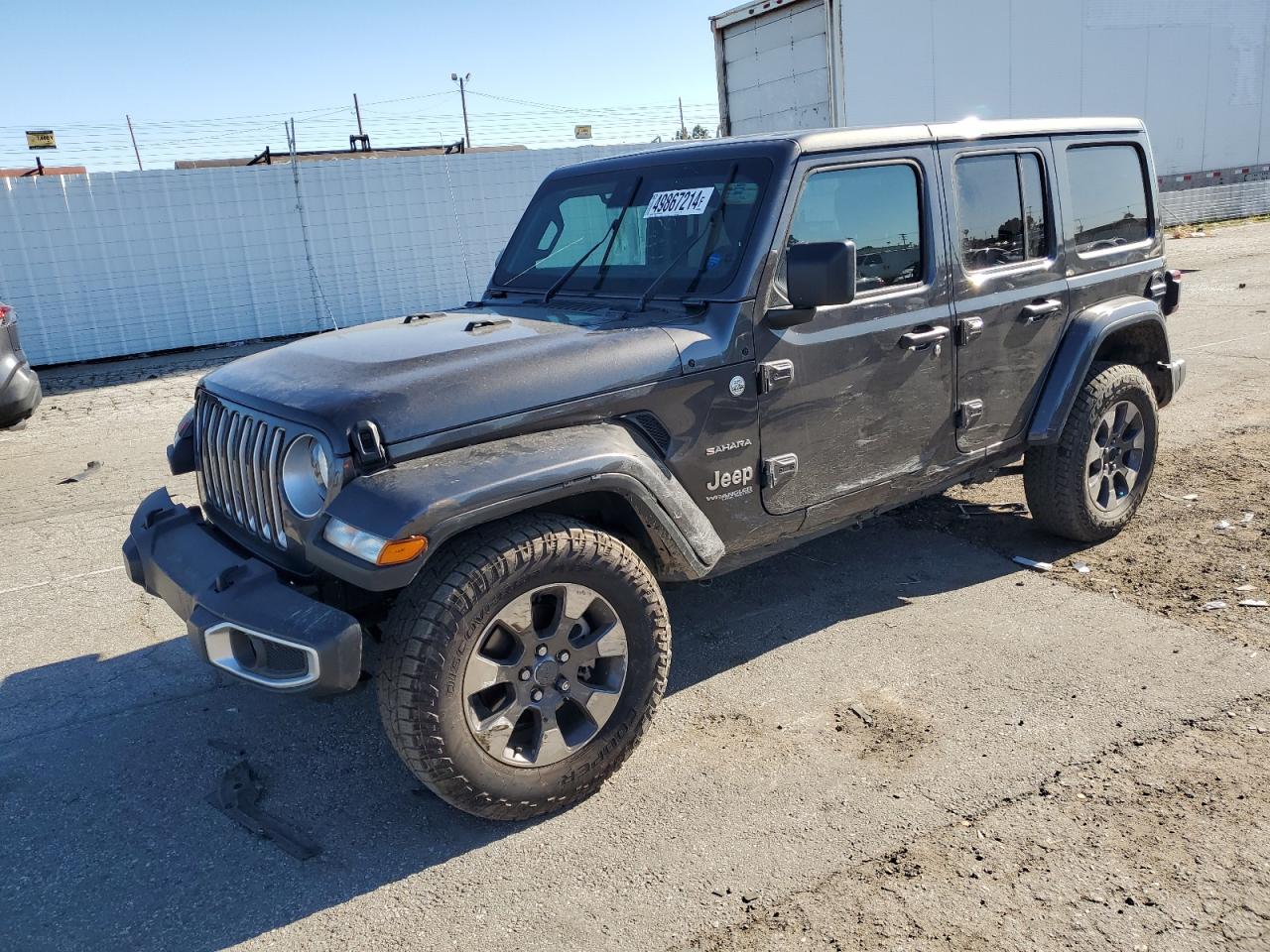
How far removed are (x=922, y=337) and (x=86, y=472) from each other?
249 inches

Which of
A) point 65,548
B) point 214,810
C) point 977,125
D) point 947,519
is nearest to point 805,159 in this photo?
point 977,125

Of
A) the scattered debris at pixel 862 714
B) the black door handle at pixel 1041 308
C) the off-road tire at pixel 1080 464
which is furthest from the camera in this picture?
the off-road tire at pixel 1080 464

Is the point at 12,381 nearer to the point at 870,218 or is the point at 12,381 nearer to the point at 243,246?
the point at 243,246

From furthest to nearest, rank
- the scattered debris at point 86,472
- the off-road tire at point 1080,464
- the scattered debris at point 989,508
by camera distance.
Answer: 1. the scattered debris at point 86,472
2. the scattered debris at point 989,508
3. the off-road tire at point 1080,464

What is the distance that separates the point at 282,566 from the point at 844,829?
6.26ft

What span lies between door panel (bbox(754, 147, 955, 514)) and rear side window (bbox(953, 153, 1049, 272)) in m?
0.22

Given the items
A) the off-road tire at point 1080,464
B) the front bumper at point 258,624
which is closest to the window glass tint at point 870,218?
the off-road tire at point 1080,464

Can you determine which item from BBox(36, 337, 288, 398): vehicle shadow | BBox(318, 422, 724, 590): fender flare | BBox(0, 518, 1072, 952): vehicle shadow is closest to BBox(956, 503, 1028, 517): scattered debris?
BBox(0, 518, 1072, 952): vehicle shadow

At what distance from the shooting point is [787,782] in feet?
10.6

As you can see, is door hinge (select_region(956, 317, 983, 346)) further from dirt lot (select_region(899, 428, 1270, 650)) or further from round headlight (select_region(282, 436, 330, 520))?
round headlight (select_region(282, 436, 330, 520))

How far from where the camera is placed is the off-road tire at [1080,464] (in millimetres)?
4738

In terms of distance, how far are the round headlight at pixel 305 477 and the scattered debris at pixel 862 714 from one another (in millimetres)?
2004

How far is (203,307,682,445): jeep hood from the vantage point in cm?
293

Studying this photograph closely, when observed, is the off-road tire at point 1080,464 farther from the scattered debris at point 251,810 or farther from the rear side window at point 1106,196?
the scattered debris at point 251,810
